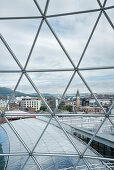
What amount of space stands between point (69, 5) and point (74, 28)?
108 centimetres

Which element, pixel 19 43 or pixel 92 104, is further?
pixel 92 104

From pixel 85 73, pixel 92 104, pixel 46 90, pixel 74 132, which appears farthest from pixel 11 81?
pixel 74 132

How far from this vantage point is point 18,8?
853 cm

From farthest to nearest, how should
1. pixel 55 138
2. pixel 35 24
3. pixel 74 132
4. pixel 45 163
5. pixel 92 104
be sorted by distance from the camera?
pixel 74 132 → pixel 55 138 → pixel 92 104 → pixel 45 163 → pixel 35 24

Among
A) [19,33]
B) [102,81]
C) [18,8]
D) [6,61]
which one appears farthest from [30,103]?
[18,8]

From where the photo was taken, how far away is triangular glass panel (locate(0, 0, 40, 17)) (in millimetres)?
8398

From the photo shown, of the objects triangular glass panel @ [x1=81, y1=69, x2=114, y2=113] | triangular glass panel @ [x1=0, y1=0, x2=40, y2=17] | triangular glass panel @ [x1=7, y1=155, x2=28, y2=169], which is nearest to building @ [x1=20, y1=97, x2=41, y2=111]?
triangular glass panel @ [x1=7, y1=155, x2=28, y2=169]

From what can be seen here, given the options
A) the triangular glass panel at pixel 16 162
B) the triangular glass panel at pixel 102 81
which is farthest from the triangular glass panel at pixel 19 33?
the triangular glass panel at pixel 16 162

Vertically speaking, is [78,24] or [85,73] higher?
[78,24]

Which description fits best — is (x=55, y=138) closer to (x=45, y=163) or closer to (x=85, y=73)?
(x=45, y=163)

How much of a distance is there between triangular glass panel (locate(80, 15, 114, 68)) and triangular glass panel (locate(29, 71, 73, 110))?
1213 millimetres

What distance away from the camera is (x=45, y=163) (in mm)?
9508

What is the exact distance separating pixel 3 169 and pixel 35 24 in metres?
7.04

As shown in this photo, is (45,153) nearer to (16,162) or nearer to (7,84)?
(16,162)
